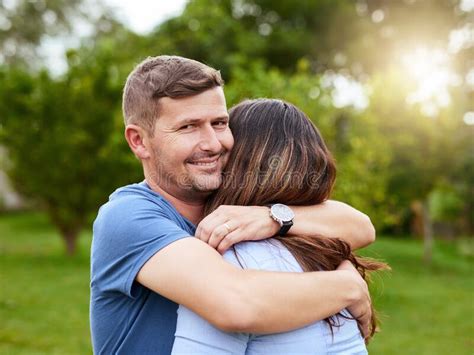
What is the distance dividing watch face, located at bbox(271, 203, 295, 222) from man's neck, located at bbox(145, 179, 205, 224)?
362 millimetres

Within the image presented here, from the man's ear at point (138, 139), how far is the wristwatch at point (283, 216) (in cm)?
53

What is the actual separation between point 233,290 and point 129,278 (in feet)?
1.19

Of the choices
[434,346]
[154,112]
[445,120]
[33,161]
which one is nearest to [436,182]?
[445,120]

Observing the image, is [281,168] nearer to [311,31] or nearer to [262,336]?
[262,336]

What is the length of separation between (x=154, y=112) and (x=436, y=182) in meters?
14.6

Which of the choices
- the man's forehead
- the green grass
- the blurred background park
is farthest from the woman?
the blurred background park

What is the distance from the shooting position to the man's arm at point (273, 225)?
194 centimetres

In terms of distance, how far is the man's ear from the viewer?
2332mm

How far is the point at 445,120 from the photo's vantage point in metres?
14.9

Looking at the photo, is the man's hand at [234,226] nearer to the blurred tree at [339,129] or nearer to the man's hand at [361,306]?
the man's hand at [361,306]

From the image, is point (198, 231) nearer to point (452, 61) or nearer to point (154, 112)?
point (154, 112)

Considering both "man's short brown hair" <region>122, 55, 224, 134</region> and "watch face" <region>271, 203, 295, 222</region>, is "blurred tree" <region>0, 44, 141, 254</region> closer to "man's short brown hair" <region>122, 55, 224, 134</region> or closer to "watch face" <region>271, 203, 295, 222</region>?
"man's short brown hair" <region>122, 55, 224, 134</region>

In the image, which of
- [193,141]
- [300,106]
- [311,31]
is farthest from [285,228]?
[311,31]

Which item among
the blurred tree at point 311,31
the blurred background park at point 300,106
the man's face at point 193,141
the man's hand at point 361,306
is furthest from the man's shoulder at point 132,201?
the blurred tree at point 311,31
